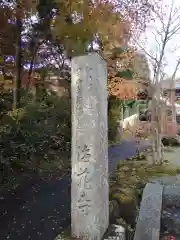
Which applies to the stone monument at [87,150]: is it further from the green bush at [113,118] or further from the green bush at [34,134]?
the green bush at [113,118]

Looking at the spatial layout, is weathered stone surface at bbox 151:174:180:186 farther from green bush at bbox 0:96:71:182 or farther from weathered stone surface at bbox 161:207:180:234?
green bush at bbox 0:96:71:182

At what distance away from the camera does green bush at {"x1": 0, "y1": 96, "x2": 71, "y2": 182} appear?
285 inches

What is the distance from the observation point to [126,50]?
37.5ft

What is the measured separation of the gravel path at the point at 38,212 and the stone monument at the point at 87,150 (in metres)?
1.39

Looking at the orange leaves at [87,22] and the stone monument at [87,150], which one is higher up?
the orange leaves at [87,22]

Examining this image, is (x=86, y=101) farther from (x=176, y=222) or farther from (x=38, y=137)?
(x=38, y=137)

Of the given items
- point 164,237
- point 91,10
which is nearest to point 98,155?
point 164,237

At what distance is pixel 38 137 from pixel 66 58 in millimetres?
3603

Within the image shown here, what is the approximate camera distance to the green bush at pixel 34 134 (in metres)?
7.24

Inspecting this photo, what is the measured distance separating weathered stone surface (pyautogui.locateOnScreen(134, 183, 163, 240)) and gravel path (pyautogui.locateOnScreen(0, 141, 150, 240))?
1.22m

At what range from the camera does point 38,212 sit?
579cm

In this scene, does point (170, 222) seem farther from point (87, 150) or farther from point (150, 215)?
point (87, 150)

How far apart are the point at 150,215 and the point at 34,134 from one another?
14.4 ft

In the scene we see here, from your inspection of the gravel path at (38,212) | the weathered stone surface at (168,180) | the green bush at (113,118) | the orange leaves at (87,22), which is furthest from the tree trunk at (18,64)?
the green bush at (113,118)
